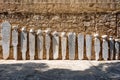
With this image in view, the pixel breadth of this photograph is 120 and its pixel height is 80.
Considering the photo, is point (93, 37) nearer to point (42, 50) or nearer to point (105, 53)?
point (105, 53)

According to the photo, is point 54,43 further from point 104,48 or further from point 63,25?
point 104,48

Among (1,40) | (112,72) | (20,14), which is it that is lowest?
(112,72)

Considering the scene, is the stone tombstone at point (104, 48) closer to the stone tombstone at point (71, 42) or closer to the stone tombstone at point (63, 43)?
the stone tombstone at point (71, 42)

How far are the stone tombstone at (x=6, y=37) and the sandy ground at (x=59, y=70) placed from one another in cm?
32

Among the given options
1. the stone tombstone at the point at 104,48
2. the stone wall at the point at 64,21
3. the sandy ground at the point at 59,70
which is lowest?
the sandy ground at the point at 59,70

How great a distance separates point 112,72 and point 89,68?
65cm

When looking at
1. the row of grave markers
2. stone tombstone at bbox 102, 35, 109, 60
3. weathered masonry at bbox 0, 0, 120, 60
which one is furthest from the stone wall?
stone tombstone at bbox 102, 35, 109, 60

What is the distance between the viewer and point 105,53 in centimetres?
862

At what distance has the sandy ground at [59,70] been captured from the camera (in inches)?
264

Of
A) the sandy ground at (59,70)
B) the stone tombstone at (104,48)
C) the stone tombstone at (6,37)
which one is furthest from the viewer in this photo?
the stone tombstone at (104,48)

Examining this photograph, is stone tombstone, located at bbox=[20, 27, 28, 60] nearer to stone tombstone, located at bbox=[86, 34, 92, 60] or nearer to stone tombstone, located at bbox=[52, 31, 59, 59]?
stone tombstone, located at bbox=[52, 31, 59, 59]

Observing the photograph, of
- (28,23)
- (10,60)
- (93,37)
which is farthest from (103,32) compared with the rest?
(10,60)

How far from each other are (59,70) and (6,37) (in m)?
2.14

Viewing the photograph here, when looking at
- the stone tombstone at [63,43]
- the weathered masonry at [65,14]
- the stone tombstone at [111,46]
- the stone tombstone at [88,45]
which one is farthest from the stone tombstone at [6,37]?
the stone tombstone at [111,46]
